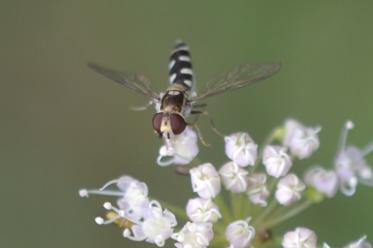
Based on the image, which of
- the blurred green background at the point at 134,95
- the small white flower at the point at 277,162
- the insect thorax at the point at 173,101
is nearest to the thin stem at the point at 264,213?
the small white flower at the point at 277,162

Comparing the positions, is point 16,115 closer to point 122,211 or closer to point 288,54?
point 288,54

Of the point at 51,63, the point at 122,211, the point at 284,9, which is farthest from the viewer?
the point at 51,63

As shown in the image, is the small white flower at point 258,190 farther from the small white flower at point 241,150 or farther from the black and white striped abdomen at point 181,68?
the black and white striped abdomen at point 181,68

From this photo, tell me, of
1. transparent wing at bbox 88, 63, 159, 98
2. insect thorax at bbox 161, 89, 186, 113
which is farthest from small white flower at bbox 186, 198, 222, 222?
transparent wing at bbox 88, 63, 159, 98

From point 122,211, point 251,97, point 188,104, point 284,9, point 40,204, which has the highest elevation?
point 284,9

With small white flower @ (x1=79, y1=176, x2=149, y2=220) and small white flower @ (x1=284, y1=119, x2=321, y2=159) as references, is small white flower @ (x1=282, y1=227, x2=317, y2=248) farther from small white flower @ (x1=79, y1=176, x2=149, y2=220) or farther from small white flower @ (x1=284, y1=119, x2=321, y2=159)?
small white flower @ (x1=79, y1=176, x2=149, y2=220)

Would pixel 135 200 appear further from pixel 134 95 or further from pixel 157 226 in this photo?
pixel 134 95

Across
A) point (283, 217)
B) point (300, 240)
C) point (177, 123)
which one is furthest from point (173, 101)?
point (300, 240)

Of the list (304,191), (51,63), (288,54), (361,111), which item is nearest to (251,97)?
(288,54)
